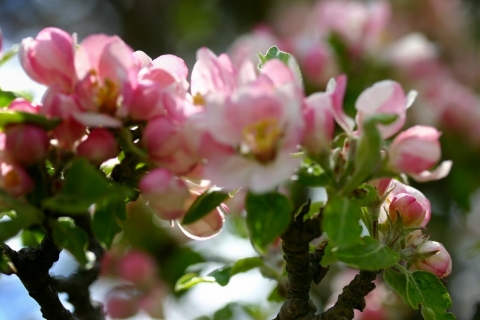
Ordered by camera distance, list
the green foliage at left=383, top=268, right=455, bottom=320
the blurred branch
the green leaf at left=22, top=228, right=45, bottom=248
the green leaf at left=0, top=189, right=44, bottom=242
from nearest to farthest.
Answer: the green leaf at left=0, top=189, right=44, bottom=242 < the green foliage at left=383, top=268, right=455, bottom=320 < the green leaf at left=22, top=228, right=45, bottom=248 < the blurred branch

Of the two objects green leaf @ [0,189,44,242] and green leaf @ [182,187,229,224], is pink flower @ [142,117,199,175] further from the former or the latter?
green leaf @ [0,189,44,242]

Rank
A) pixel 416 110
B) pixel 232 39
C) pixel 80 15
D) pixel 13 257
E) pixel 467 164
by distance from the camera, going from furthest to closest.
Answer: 1. pixel 80 15
2. pixel 232 39
3. pixel 416 110
4. pixel 467 164
5. pixel 13 257

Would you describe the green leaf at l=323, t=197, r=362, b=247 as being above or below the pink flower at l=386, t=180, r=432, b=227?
above

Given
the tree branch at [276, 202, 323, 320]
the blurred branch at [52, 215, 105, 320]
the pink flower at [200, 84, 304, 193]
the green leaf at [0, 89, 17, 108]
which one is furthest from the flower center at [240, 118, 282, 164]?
the blurred branch at [52, 215, 105, 320]

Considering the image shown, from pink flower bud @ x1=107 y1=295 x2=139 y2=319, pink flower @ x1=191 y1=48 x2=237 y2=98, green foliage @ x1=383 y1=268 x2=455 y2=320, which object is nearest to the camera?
pink flower @ x1=191 y1=48 x2=237 y2=98

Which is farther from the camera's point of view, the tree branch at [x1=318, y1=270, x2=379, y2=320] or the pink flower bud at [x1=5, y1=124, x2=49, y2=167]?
the tree branch at [x1=318, y1=270, x2=379, y2=320]

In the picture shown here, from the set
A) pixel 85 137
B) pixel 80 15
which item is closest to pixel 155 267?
pixel 85 137

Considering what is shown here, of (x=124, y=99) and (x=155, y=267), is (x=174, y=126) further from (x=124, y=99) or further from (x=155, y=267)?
(x=155, y=267)

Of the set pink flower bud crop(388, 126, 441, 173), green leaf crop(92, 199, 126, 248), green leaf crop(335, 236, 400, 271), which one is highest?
green leaf crop(92, 199, 126, 248)

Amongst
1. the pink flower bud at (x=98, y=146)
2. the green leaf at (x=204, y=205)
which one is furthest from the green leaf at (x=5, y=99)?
the green leaf at (x=204, y=205)
